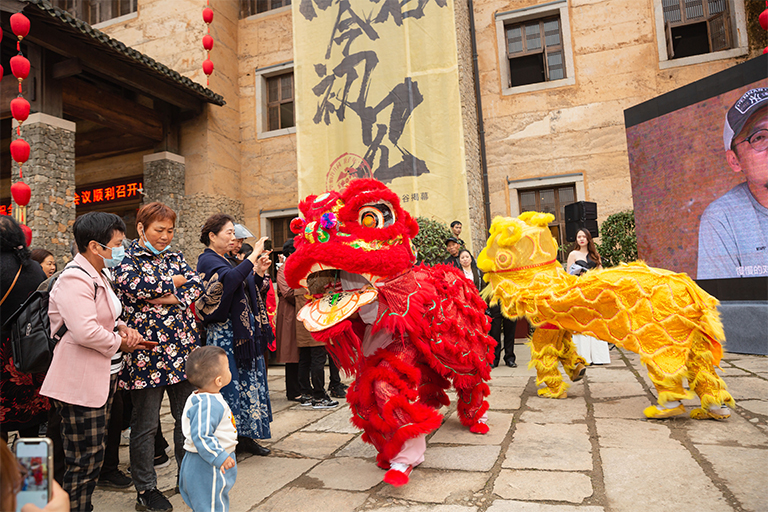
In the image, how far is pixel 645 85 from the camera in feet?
28.0

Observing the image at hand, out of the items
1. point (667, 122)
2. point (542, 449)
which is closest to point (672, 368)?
point (542, 449)

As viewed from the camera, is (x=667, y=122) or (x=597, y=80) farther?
(x=597, y=80)

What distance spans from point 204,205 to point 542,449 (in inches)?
349

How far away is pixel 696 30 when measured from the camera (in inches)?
338

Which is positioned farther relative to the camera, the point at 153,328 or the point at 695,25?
the point at 695,25

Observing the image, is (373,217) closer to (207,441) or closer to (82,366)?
(207,441)

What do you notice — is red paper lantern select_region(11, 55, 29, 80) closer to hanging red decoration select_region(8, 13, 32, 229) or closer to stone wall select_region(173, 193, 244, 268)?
hanging red decoration select_region(8, 13, 32, 229)

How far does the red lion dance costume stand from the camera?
7.44 ft

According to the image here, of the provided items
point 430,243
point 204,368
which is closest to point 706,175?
point 430,243

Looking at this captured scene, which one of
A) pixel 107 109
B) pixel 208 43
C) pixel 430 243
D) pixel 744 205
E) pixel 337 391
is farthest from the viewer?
pixel 208 43

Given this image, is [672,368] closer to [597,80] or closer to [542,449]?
[542,449]

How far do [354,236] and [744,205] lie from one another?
5.17 metres

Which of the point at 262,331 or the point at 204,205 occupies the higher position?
the point at 204,205

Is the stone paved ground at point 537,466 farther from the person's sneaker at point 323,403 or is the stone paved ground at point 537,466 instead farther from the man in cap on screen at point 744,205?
the man in cap on screen at point 744,205
